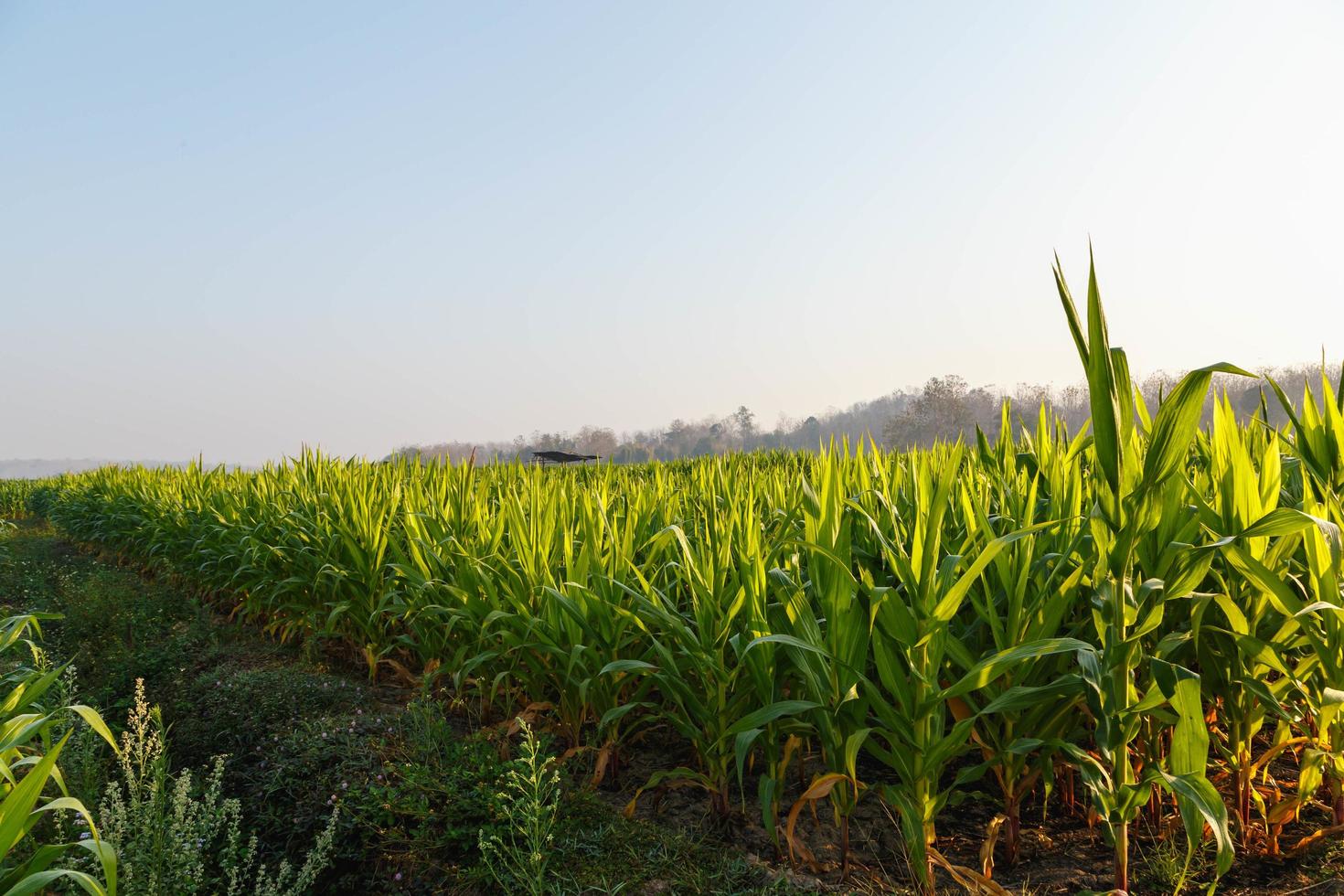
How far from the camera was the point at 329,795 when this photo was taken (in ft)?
9.05

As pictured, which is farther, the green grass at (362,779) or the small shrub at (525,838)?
the green grass at (362,779)

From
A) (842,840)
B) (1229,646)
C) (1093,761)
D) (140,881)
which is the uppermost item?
(1229,646)

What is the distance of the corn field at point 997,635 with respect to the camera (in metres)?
1.67

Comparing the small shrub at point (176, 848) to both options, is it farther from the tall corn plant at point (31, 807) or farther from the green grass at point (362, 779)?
the green grass at point (362, 779)

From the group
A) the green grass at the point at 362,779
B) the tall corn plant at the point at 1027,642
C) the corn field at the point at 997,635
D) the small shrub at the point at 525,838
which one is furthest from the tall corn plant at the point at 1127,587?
the small shrub at the point at 525,838

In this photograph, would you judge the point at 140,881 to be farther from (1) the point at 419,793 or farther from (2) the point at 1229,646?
(2) the point at 1229,646

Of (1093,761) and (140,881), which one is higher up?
(1093,761)

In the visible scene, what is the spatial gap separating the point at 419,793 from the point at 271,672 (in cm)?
197

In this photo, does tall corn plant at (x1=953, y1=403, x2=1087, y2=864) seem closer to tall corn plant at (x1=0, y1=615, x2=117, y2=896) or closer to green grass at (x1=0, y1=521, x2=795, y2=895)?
green grass at (x1=0, y1=521, x2=795, y2=895)

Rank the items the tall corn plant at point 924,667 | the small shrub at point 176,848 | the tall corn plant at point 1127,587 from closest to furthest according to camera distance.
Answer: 1. the tall corn plant at point 1127,587
2. the tall corn plant at point 924,667
3. the small shrub at point 176,848

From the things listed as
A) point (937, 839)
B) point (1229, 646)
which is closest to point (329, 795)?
point (937, 839)

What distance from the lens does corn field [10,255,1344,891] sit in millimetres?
1672

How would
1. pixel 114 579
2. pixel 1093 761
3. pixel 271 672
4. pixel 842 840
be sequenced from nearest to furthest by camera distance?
pixel 1093 761
pixel 842 840
pixel 271 672
pixel 114 579

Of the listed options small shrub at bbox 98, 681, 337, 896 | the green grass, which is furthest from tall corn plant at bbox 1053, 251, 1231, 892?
small shrub at bbox 98, 681, 337, 896
